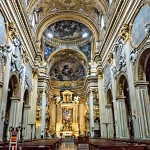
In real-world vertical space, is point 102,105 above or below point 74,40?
below

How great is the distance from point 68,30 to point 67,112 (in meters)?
11.0

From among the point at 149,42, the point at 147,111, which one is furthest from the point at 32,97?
the point at 149,42

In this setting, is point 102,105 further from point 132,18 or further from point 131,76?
point 132,18

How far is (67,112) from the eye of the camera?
2622 cm

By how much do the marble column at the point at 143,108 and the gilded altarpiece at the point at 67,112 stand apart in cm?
1751

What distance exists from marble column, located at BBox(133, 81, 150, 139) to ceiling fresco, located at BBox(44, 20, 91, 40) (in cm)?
1356

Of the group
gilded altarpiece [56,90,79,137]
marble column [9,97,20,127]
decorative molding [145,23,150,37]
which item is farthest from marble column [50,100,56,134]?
decorative molding [145,23,150,37]

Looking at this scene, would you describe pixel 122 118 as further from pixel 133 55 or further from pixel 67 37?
pixel 67 37

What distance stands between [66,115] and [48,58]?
29.1 ft

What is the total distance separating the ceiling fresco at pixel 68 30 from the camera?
21250 millimetres

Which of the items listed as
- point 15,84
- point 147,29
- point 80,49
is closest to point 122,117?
point 147,29

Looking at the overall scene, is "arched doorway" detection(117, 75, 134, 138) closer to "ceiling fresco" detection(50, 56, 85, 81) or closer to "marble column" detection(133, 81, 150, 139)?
"marble column" detection(133, 81, 150, 139)

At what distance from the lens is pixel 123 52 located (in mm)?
10531

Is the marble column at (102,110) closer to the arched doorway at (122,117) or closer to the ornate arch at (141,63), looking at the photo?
the arched doorway at (122,117)
